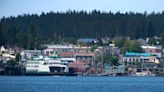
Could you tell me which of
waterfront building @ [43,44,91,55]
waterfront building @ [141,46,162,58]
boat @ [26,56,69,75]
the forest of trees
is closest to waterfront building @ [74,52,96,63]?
waterfront building @ [43,44,91,55]

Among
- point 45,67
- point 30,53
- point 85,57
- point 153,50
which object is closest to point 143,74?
point 45,67

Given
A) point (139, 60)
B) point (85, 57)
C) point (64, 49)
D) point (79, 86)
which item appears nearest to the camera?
point (79, 86)

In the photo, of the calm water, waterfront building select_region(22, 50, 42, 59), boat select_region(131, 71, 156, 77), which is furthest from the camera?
waterfront building select_region(22, 50, 42, 59)

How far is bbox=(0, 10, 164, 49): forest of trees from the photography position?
6309 inches

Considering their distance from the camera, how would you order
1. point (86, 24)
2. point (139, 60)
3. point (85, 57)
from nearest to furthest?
1. point (139, 60)
2. point (85, 57)
3. point (86, 24)

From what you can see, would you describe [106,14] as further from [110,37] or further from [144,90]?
[144,90]

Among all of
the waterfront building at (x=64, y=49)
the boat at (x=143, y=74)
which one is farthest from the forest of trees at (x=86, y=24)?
the boat at (x=143, y=74)

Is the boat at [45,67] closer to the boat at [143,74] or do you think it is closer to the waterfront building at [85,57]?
the boat at [143,74]

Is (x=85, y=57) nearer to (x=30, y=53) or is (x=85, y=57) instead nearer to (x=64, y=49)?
(x=30, y=53)

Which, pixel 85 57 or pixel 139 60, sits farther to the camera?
pixel 85 57

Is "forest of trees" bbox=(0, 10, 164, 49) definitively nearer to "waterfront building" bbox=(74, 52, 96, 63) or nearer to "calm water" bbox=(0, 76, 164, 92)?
"waterfront building" bbox=(74, 52, 96, 63)

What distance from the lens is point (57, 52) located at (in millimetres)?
141000

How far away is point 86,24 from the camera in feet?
560

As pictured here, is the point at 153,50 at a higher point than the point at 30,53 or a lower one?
higher
